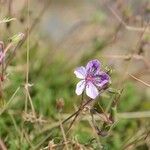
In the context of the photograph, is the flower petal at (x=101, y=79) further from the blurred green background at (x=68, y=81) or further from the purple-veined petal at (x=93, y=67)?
the blurred green background at (x=68, y=81)

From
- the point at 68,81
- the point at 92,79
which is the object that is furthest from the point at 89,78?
the point at 68,81

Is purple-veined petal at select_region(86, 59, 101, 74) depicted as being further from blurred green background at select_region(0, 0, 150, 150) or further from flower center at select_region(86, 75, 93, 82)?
blurred green background at select_region(0, 0, 150, 150)

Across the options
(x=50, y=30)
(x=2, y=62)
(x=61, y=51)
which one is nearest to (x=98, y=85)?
(x=2, y=62)

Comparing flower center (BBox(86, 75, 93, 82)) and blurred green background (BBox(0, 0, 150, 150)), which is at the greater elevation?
flower center (BBox(86, 75, 93, 82))

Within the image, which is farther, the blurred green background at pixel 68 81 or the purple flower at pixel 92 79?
the blurred green background at pixel 68 81

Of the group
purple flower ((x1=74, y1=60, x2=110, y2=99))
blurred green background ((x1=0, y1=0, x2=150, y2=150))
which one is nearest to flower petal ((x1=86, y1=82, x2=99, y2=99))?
purple flower ((x1=74, y1=60, x2=110, y2=99))

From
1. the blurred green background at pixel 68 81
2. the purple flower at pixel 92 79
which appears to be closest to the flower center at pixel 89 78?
the purple flower at pixel 92 79

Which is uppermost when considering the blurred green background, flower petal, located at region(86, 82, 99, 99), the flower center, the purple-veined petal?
the purple-veined petal

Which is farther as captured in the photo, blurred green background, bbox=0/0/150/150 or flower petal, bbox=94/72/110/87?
blurred green background, bbox=0/0/150/150

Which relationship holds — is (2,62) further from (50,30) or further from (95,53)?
(50,30)
